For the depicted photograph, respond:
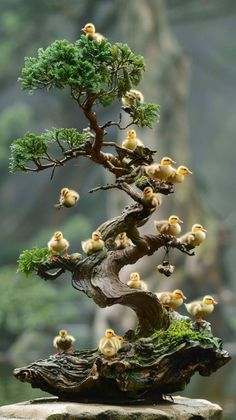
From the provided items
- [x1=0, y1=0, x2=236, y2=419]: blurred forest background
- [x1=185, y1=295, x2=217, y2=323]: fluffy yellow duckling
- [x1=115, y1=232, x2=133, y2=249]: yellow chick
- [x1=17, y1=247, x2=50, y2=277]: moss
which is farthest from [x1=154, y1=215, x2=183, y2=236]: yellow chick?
[x1=0, y1=0, x2=236, y2=419]: blurred forest background

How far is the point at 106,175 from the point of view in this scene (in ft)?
38.3

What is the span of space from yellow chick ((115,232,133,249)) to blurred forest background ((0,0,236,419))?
1336 millimetres

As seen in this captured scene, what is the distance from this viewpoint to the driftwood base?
2.86m

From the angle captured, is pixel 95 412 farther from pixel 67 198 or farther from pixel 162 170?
pixel 162 170

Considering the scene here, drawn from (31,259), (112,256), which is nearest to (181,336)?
(112,256)

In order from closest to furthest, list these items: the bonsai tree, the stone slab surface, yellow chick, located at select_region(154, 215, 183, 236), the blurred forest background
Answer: the stone slab surface → the bonsai tree → yellow chick, located at select_region(154, 215, 183, 236) → the blurred forest background

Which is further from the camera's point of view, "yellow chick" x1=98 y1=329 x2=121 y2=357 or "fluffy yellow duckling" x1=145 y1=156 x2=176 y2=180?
"fluffy yellow duckling" x1=145 y1=156 x2=176 y2=180

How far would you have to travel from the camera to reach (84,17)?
13.6 metres

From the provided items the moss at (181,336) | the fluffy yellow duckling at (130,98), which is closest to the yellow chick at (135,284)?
the moss at (181,336)

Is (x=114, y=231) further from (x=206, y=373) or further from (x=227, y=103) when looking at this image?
(x=227, y=103)

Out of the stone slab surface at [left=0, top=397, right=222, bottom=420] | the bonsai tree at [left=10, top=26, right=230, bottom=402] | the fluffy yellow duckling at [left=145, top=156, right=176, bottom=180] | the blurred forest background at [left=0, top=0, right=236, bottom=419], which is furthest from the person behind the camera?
the blurred forest background at [left=0, top=0, right=236, bottom=419]

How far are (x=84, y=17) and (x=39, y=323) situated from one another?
5546 millimetres

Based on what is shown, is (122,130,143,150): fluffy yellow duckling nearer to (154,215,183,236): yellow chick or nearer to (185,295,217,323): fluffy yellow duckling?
(154,215,183,236): yellow chick

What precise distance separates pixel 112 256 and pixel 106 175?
860 centimetres
